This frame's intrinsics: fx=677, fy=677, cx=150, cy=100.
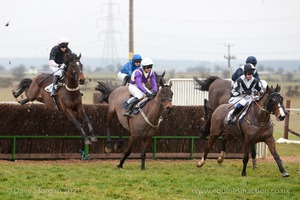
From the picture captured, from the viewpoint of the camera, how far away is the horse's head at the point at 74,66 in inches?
582

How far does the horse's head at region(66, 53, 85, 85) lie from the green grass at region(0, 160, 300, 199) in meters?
1.96

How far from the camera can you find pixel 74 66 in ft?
48.9

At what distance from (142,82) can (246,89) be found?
87.0 inches

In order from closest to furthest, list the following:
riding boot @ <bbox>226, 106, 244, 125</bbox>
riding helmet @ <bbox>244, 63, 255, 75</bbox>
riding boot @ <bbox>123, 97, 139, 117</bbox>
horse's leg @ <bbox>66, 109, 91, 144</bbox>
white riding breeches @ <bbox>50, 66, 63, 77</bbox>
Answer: riding helmet @ <bbox>244, 63, 255, 75</bbox> → riding boot @ <bbox>226, 106, 244, 125</bbox> → riding boot @ <bbox>123, 97, 139, 117</bbox> → horse's leg @ <bbox>66, 109, 91, 144</bbox> → white riding breeches @ <bbox>50, 66, 63, 77</bbox>

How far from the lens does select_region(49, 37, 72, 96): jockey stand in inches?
609

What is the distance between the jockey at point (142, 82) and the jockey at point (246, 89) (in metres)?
1.70

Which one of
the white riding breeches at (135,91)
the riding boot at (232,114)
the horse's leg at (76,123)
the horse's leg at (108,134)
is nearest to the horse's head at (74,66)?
the horse's leg at (76,123)

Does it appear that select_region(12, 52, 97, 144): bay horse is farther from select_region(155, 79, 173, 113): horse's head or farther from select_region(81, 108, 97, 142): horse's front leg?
select_region(155, 79, 173, 113): horse's head

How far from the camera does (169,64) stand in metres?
185

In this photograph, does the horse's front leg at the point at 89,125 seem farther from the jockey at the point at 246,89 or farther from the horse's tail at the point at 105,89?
the jockey at the point at 246,89

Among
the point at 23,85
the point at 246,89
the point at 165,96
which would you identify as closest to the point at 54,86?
the point at 23,85

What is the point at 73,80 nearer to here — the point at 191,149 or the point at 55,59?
the point at 55,59

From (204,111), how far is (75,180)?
587cm

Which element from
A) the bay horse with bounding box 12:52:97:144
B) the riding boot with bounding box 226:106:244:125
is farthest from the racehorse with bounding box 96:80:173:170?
the riding boot with bounding box 226:106:244:125
